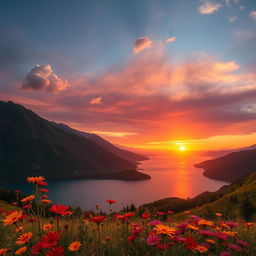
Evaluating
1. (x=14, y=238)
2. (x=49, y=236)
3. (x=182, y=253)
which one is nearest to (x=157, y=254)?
(x=182, y=253)

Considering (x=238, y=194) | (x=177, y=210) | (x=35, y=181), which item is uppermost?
(x=35, y=181)

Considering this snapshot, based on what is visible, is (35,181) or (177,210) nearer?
(35,181)

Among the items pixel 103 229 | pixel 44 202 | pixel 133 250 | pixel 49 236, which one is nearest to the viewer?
pixel 49 236

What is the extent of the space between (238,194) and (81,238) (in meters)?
68.9

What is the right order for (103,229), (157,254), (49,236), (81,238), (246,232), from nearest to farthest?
1. (49,236)
2. (157,254)
3. (81,238)
4. (246,232)
5. (103,229)

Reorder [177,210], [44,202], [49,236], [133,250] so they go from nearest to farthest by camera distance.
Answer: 1. [49,236]
2. [133,250]
3. [44,202]
4. [177,210]

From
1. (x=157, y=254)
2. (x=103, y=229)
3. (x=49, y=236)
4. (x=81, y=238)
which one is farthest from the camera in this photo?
(x=103, y=229)

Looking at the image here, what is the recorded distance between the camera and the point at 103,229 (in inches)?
239

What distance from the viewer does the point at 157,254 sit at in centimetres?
384

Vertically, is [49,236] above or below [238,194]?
above

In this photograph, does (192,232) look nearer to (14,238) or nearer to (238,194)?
(14,238)

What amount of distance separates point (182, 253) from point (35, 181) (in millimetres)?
2659

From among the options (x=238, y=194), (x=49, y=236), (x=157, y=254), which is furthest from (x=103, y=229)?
(x=238, y=194)

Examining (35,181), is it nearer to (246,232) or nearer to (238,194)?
(246,232)
